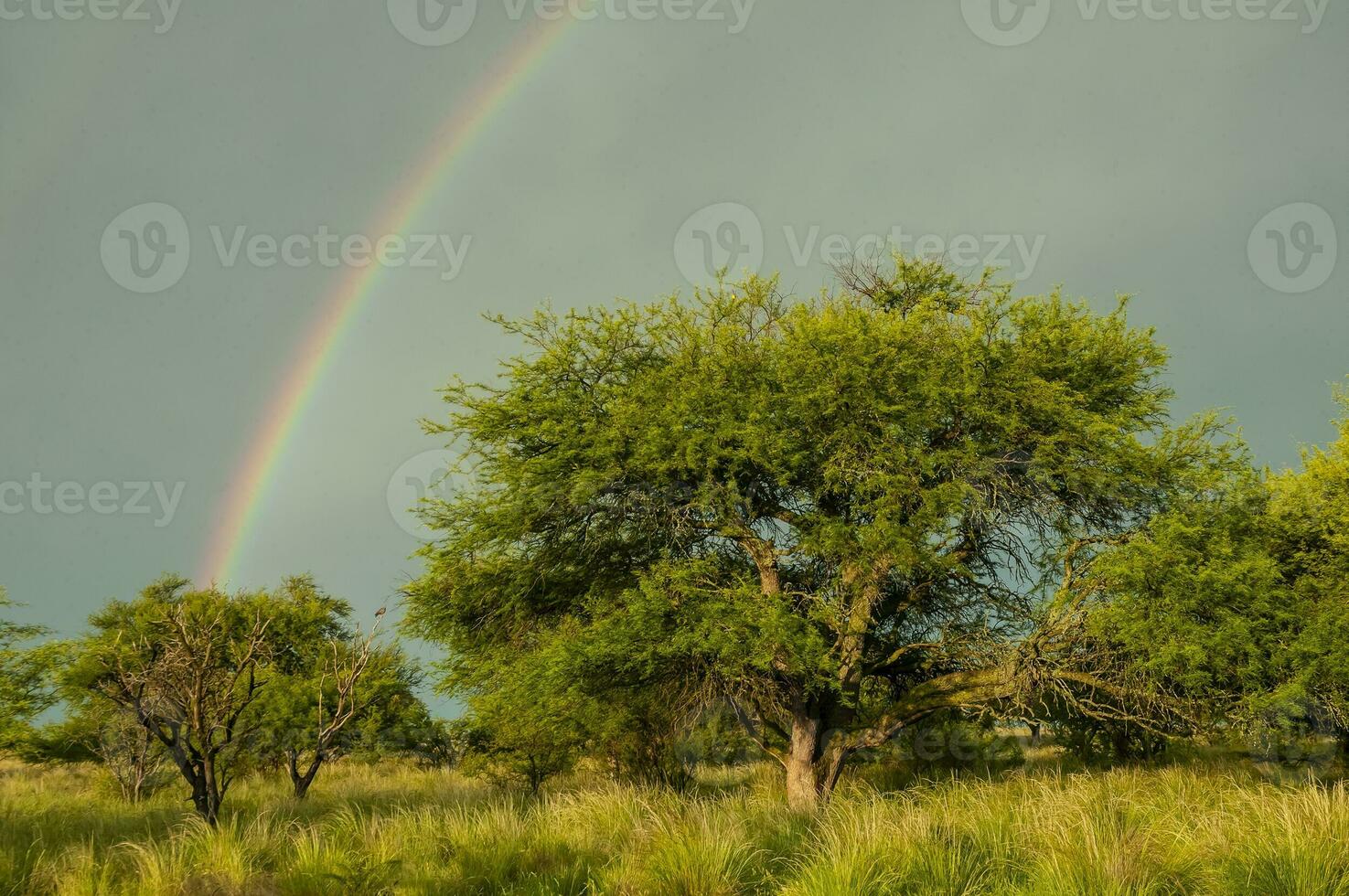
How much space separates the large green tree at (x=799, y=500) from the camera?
48.3 ft

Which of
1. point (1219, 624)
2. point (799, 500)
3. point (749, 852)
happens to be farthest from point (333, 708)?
point (1219, 624)

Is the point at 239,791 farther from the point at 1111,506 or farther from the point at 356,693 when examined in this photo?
the point at 1111,506

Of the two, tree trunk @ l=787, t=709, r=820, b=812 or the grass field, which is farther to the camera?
tree trunk @ l=787, t=709, r=820, b=812

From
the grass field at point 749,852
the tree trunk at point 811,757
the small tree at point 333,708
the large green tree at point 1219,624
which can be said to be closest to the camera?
the grass field at point 749,852

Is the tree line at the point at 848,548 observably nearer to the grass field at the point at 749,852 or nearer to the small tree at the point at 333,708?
the grass field at the point at 749,852

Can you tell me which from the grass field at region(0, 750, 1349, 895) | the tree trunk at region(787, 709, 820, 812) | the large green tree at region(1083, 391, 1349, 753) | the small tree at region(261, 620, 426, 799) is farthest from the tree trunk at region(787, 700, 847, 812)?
the small tree at region(261, 620, 426, 799)

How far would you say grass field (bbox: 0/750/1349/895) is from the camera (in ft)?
24.3

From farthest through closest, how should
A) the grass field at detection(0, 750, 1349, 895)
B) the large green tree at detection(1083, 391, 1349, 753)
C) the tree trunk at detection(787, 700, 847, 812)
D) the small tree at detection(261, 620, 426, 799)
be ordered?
the small tree at detection(261, 620, 426, 799), the tree trunk at detection(787, 700, 847, 812), the large green tree at detection(1083, 391, 1349, 753), the grass field at detection(0, 750, 1349, 895)

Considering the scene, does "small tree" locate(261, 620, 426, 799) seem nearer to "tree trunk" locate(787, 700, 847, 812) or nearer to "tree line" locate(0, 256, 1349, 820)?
"tree line" locate(0, 256, 1349, 820)

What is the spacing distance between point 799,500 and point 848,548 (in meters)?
2.62

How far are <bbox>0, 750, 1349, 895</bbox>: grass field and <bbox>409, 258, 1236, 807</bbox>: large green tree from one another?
3.36 metres

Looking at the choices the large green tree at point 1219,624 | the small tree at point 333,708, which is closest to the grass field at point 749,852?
the large green tree at point 1219,624

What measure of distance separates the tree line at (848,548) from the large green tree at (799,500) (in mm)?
69

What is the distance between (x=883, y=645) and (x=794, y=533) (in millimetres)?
4309
